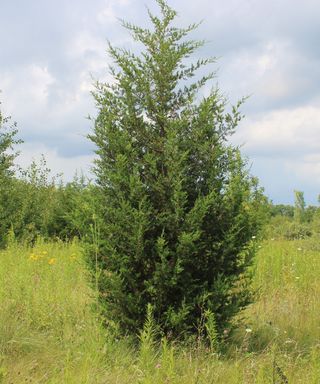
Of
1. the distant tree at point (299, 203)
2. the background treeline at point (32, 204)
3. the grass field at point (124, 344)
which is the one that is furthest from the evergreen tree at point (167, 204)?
the distant tree at point (299, 203)

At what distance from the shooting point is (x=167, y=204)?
5.31 metres

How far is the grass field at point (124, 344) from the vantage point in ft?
14.8

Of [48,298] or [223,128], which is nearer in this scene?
[223,128]

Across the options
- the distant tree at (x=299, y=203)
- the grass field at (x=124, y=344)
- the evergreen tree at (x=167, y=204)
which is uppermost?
the distant tree at (x=299, y=203)

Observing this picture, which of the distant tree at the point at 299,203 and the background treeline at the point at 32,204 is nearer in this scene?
the background treeline at the point at 32,204

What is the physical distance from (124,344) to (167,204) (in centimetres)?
153

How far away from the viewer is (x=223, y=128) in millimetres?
5719

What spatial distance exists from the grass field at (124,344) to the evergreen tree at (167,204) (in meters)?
0.37

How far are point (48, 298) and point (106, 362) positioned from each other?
75.2 inches

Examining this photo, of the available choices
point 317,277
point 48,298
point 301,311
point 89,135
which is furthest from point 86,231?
point 317,277

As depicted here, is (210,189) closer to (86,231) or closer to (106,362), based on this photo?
(86,231)

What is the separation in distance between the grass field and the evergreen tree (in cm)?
37

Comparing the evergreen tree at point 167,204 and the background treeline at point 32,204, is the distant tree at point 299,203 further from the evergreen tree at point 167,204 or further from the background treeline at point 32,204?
the evergreen tree at point 167,204

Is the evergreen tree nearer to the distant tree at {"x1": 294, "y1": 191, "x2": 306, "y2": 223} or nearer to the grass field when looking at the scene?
the grass field
